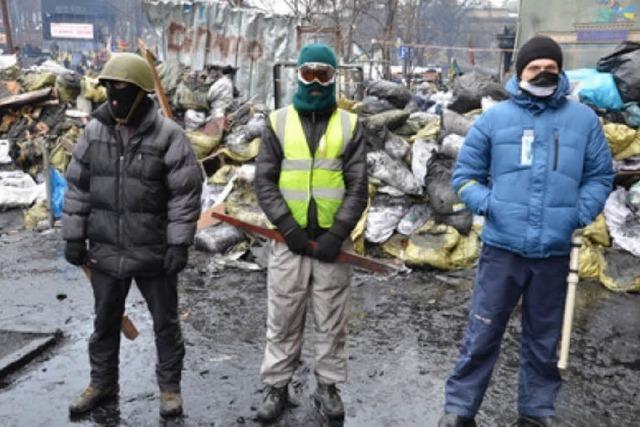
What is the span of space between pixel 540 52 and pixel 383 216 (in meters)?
3.70

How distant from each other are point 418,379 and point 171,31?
892cm

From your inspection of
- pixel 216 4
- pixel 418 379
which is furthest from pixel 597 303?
pixel 216 4

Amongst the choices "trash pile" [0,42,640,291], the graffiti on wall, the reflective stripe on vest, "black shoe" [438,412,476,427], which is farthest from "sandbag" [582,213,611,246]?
the graffiti on wall

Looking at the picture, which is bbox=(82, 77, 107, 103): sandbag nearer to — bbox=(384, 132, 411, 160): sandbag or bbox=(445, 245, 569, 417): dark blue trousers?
bbox=(384, 132, 411, 160): sandbag

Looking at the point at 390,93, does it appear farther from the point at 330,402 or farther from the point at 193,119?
the point at 330,402

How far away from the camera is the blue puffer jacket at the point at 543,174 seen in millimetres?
2951

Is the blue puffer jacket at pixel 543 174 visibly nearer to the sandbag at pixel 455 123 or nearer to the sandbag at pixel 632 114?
the sandbag at pixel 455 123

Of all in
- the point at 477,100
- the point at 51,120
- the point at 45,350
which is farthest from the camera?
the point at 51,120

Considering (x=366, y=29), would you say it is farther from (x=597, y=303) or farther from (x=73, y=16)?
(x=597, y=303)

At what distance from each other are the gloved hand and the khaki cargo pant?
0.09 meters

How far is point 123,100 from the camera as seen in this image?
10.3ft

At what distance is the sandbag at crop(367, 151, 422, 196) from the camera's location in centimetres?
661

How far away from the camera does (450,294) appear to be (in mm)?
5637

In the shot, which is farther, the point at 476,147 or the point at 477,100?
the point at 477,100
